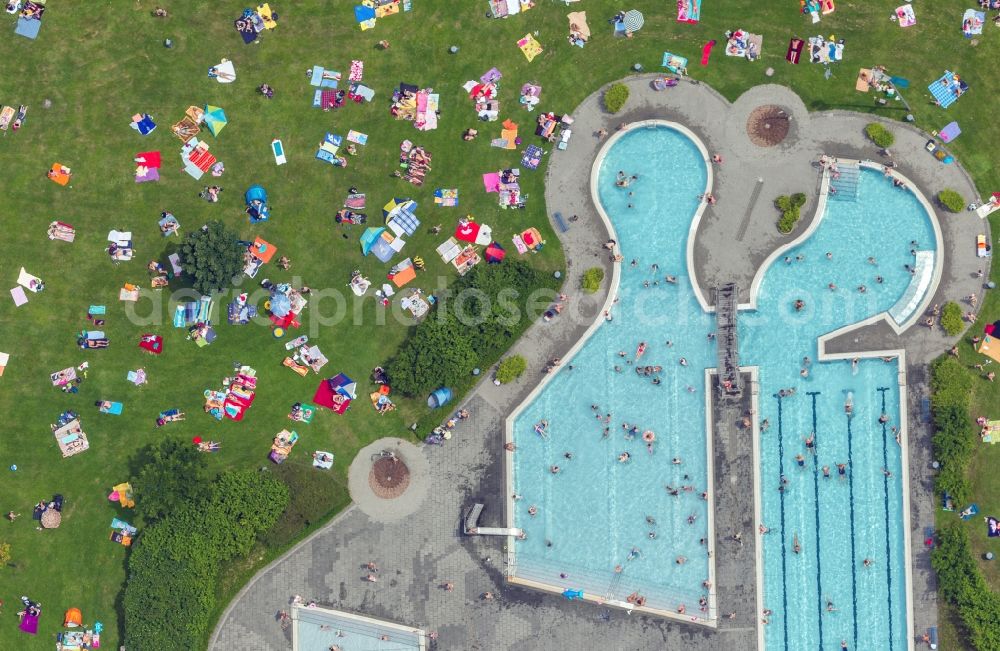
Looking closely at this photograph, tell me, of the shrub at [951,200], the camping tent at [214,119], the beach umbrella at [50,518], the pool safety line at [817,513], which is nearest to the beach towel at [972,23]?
the shrub at [951,200]

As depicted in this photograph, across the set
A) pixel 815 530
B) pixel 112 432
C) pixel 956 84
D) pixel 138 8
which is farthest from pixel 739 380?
pixel 138 8

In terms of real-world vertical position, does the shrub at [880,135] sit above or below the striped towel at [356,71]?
below

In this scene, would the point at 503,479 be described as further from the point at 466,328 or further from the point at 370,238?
the point at 370,238

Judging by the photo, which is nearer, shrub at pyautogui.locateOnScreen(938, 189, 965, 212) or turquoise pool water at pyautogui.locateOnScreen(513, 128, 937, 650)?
shrub at pyautogui.locateOnScreen(938, 189, 965, 212)

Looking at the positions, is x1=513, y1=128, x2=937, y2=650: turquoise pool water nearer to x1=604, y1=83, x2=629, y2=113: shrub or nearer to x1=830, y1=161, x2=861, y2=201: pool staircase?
x1=830, y1=161, x2=861, y2=201: pool staircase

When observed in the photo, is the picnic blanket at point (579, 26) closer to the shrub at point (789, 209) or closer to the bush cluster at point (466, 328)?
the bush cluster at point (466, 328)

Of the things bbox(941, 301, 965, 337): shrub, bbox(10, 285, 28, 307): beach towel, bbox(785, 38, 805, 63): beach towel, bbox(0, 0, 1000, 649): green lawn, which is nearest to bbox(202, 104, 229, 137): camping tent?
bbox(0, 0, 1000, 649): green lawn
